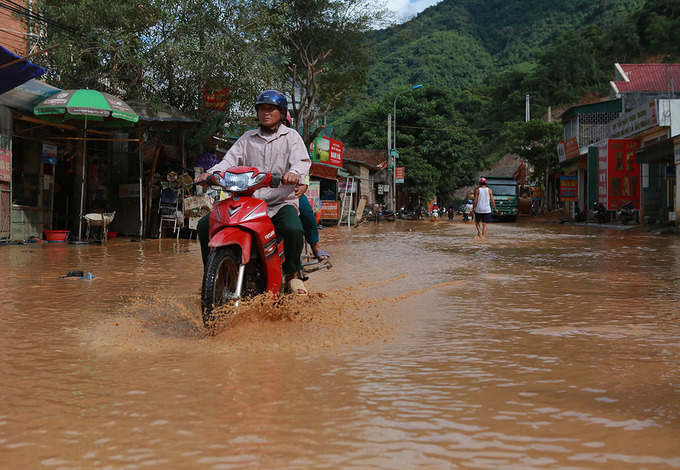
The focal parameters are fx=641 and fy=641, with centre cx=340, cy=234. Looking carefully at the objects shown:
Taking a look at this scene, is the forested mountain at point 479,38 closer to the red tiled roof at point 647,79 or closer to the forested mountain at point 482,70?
the forested mountain at point 482,70

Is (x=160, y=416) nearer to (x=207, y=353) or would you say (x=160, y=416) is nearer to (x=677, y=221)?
(x=207, y=353)

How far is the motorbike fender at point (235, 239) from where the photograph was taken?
4.05 meters

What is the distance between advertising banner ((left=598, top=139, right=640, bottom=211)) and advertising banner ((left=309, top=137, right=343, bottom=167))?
11524 mm

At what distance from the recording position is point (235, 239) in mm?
4121

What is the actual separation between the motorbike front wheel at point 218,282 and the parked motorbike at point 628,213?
2240cm

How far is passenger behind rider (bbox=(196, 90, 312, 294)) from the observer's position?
4.69m

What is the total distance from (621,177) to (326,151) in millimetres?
12167

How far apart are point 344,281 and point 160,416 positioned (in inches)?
198

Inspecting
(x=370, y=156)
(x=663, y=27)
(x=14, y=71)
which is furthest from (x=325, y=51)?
(x=663, y=27)

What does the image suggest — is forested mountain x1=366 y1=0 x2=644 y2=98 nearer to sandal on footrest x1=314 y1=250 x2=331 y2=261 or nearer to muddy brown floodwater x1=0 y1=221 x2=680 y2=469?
sandal on footrest x1=314 y1=250 x2=331 y2=261

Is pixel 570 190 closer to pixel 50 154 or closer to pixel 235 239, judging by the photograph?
pixel 50 154

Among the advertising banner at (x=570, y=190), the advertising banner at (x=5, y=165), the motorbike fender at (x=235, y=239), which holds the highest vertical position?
the advertising banner at (x=570, y=190)

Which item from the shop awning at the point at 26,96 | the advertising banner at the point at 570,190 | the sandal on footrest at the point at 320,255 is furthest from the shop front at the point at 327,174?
the sandal on footrest at the point at 320,255

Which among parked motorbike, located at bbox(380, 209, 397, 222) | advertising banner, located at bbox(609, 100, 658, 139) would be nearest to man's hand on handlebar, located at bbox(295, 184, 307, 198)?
advertising banner, located at bbox(609, 100, 658, 139)
